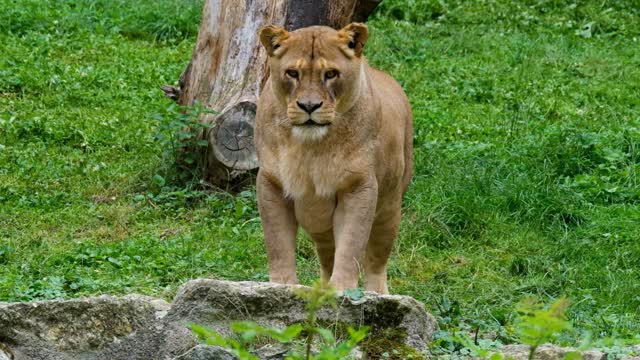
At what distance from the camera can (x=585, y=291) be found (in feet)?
28.7

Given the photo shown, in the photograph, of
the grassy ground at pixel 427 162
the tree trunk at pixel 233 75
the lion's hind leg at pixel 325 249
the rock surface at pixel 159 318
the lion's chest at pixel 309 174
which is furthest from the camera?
the tree trunk at pixel 233 75

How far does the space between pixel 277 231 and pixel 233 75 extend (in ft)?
11.6

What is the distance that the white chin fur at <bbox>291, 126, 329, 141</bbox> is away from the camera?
7.14 metres

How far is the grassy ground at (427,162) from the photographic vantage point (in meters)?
9.00

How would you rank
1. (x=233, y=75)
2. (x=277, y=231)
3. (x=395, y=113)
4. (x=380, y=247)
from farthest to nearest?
(x=233, y=75)
(x=380, y=247)
(x=395, y=113)
(x=277, y=231)

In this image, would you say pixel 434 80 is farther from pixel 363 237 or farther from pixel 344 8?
pixel 363 237

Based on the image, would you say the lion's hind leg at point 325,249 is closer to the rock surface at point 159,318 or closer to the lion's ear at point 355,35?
the lion's ear at point 355,35

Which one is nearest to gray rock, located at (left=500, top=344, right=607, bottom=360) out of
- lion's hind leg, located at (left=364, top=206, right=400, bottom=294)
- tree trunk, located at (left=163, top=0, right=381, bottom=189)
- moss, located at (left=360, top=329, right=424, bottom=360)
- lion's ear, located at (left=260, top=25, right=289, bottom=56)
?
moss, located at (left=360, top=329, right=424, bottom=360)

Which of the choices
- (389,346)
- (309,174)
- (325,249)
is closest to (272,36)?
(309,174)

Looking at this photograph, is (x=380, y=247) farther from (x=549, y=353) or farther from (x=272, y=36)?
(x=549, y=353)

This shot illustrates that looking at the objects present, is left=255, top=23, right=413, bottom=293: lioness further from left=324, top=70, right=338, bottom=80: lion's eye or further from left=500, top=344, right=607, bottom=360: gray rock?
left=500, top=344, right=607, bottom=360: gray rock

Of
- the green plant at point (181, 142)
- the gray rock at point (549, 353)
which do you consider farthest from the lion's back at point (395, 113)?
→ the green plant at point (181, 142)

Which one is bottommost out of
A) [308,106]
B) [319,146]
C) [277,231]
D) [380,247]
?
[380,247]

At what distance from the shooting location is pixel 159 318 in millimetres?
5895
